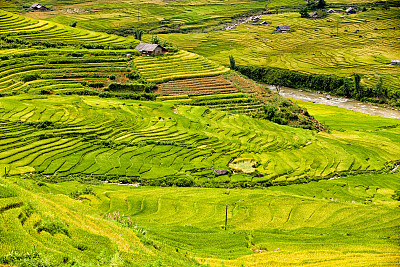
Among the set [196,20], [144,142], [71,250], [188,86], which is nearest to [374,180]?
[144,142]

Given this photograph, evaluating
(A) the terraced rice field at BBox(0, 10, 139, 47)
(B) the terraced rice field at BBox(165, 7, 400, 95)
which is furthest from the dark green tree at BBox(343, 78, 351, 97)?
(A) the terraced rice field at BBox(0, 10, 139, 47)

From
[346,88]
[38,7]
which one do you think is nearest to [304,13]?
[346,88]

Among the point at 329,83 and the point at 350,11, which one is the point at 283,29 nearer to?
the point at 350,11

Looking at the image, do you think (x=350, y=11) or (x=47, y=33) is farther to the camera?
(x=350, y=11)

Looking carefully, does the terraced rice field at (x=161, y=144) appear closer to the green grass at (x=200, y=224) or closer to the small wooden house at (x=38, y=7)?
the green grass at (x=200, y=224)

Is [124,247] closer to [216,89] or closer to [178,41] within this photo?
[216,89]

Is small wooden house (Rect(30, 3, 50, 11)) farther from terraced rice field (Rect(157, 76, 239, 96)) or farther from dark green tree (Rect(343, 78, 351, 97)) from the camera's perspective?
dark green tree (Rect(343, 78, 351, 97))
